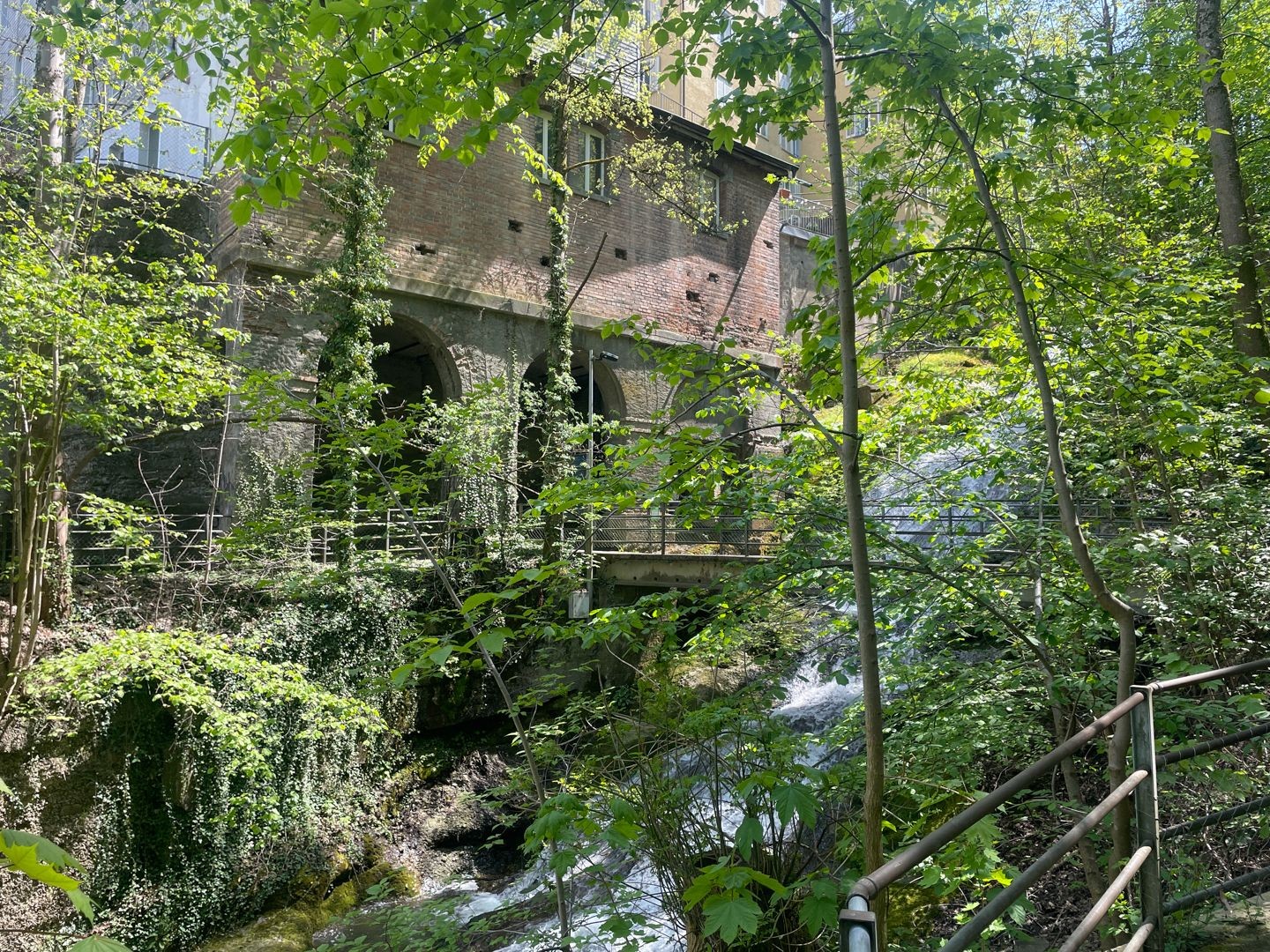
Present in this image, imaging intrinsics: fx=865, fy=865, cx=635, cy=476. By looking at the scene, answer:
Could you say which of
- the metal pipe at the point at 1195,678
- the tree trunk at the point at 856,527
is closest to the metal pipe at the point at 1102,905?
the metal pipe at the point at 1195,678

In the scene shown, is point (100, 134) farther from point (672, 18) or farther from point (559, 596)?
point (672, 18)

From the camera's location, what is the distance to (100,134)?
8.10m

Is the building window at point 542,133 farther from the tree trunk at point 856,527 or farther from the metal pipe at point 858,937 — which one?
the metal pipe at point 858,937

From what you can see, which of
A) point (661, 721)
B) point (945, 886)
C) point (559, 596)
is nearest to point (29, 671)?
point (559, 596)

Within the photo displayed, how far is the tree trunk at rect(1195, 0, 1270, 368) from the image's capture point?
7246 millimetres

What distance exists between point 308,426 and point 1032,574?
33.6 feet

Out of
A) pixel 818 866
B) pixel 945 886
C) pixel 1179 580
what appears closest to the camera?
pixel 945 886

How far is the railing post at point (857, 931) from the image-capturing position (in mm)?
1271

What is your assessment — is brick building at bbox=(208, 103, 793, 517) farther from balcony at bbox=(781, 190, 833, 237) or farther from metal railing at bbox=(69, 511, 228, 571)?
balcony at bbox=(781, 190, 833, 237)

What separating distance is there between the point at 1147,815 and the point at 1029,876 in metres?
0.93

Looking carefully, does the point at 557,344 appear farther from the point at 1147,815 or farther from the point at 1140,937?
the point at 1140,937

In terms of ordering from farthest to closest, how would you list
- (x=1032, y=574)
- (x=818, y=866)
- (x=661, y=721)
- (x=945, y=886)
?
(x=1032, y=574), (x=661, y=721), (x=818, y=866), (x=945, y=886)

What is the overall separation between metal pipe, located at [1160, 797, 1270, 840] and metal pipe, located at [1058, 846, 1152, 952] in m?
0.35

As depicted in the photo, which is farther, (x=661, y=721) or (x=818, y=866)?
(x=661, y=721)
